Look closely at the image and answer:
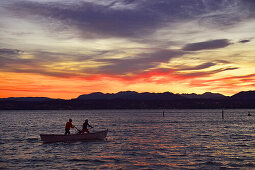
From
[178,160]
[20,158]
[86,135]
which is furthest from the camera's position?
[86,135]

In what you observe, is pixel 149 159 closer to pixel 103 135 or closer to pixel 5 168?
pixel 5 168

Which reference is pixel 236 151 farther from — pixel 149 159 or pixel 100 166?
pixel 100 166

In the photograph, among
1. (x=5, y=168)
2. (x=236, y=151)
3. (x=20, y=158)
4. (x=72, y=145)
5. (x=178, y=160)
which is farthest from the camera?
(x=72, y=145)

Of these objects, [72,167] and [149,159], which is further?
[149,159]

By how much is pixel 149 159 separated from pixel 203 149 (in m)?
8.58

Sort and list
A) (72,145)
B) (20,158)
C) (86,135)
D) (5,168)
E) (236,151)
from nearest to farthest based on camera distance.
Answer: (5,168) < (20,158) < (236,151) < (72,145) < (86,135)

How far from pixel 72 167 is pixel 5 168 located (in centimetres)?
543

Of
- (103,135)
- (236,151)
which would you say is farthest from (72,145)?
(236,151)

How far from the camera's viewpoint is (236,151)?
29.6 meters

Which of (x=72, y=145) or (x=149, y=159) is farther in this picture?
(x=72, y=145)

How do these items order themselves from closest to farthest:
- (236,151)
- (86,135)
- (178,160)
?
(178,160), (236,151), (86,135)

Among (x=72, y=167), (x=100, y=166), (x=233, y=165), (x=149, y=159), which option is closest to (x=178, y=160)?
(x=149, y=159)

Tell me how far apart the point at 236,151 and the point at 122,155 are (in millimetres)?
12426

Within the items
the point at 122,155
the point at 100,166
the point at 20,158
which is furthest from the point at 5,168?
the point at 122,155
